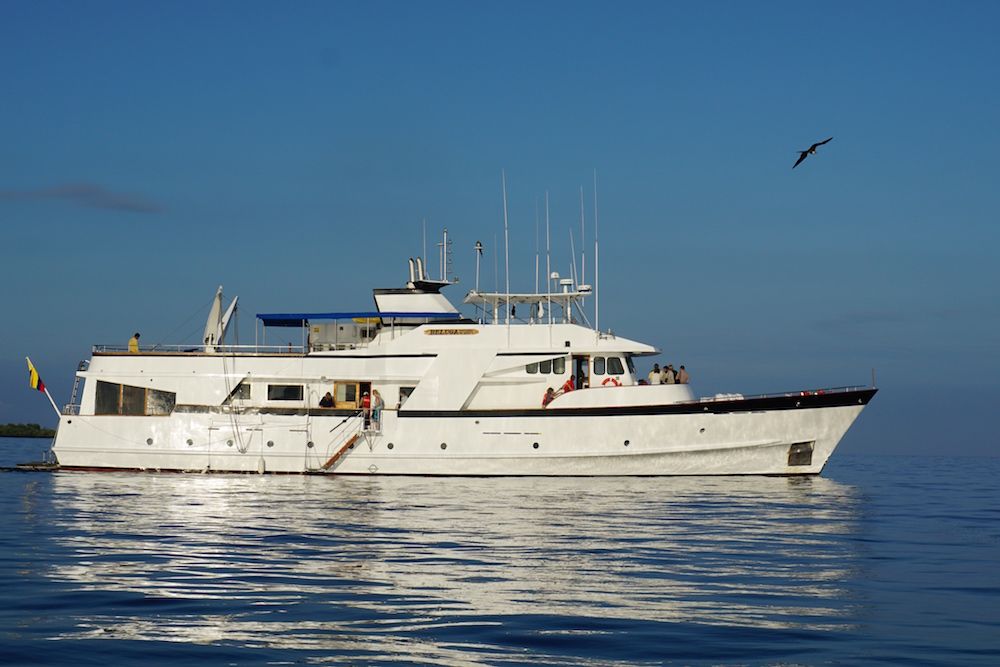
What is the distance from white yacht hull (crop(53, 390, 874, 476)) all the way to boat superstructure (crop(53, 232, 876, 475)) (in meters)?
0.04

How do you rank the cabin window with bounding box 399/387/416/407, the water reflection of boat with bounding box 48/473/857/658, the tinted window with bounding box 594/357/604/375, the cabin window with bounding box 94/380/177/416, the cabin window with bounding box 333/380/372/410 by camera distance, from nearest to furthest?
1. the water reflection of boat with bounding box 48/473/857/658
2. the tinted window with bounding box 594/357/604/375
3. the cabin window with bounding box 399/387/416/407
4. the cabin window with bounding box 333/380/372/410
5. the cabin window with bounding box 94/380/177/416

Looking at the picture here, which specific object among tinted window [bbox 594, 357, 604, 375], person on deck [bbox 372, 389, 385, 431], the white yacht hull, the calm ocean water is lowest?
the calm ocean water

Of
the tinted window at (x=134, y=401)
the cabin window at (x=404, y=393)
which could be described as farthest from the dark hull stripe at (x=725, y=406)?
the tinted window at (x=134, y=401)

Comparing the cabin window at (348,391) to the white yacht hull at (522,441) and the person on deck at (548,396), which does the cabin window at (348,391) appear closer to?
the white yacht hull at (522,441)

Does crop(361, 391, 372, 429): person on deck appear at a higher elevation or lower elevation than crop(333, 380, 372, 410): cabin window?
lower

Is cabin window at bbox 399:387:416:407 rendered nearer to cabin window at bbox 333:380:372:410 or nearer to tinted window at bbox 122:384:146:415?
cabin window at bbox 333:380:372:410

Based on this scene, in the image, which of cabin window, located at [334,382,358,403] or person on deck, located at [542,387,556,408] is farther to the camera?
cabin window, located at [334,382,358,403]

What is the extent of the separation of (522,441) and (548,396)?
1683 mm

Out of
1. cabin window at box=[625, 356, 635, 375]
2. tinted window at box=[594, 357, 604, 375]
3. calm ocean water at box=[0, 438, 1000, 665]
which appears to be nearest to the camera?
calm ocean water at box=[0, 438, 1000, 665]

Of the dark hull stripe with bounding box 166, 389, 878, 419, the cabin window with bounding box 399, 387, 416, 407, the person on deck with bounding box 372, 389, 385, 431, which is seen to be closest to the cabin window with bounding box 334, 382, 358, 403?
the person on deck with bounding box 372, 389, 385, 431

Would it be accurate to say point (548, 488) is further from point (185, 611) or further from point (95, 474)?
point (185, 611)

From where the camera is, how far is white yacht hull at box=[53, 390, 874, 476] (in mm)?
33688

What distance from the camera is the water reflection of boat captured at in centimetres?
1128

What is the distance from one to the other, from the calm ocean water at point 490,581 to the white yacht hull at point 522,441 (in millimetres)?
7303
